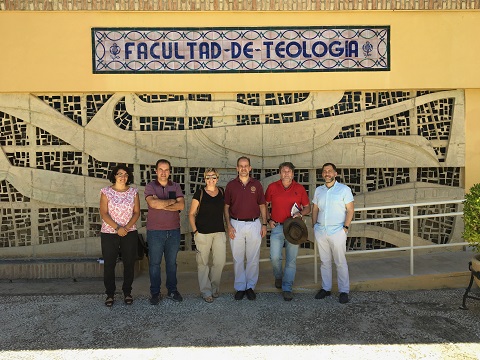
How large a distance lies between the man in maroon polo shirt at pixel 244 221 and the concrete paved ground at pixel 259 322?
26cm

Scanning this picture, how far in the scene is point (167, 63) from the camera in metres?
6.34

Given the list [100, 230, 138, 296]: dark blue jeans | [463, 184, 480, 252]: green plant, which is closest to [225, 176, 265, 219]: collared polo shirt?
[100, 230, 138, 296]: dark blue jeans

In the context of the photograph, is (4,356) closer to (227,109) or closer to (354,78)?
(227,109)

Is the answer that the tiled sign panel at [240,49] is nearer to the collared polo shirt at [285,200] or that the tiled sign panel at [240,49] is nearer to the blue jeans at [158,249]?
the collared polo shirt at [285,200]

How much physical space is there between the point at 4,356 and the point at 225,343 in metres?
1.78

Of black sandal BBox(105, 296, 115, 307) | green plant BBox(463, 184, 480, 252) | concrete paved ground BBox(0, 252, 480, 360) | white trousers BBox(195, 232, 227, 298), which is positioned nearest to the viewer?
concrete paved ground BBox(0, 252, 480, 360)

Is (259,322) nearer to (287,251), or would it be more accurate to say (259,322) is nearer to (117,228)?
(287,251)

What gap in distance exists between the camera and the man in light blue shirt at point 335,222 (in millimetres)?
5113

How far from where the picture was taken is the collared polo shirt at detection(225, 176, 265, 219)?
17.0ft

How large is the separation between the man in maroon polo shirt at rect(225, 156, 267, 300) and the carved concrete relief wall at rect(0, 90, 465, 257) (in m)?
1.27

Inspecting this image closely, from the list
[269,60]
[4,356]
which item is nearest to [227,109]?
[269,60]

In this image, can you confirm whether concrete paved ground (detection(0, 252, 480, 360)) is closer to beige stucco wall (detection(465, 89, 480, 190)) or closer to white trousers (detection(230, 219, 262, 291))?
white trousers (detection(230, 219, 262, 291))

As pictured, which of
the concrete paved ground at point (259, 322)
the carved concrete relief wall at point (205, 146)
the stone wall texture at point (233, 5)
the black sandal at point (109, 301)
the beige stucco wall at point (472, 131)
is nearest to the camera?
the concrete paved ground at point (259, 322)

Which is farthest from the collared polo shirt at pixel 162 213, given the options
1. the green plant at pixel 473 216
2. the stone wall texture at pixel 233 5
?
the green plant at pixel 473 216
